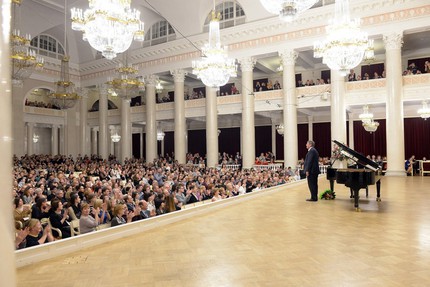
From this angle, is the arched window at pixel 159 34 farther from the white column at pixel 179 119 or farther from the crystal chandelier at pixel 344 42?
the crystal chandelier at pixel 344 42

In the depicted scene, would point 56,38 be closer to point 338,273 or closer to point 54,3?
point 54,3

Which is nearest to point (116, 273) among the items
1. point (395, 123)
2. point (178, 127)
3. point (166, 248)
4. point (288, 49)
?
point (166, 248)

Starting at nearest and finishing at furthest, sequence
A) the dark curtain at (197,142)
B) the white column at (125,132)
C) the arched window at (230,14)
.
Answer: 1. the arched window at (230,14)
2. the white column at (125,132)
3. the dark curtain at (197,142)

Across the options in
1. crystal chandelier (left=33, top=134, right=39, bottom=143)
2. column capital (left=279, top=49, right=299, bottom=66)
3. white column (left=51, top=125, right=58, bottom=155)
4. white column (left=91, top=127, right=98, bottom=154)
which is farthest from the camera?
white column (left=91, top=127, right=98, bottom=154)

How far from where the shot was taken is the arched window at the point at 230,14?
18.4 metres

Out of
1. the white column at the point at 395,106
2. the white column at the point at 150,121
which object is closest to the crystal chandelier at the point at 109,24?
the white column at the point at 395,106

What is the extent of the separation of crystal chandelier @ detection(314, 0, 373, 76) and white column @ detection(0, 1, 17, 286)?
30.7 ft

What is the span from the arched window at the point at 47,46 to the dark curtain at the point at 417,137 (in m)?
22.6

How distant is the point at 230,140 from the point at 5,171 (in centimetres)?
2395

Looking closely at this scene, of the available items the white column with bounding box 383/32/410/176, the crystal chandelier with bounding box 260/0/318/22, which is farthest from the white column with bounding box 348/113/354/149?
the crystal chandelier with bounding box 260/0/318/22

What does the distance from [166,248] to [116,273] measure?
873mm

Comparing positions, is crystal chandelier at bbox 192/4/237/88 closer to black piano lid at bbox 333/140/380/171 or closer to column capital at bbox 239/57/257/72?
black piano lid at bbox 333/140/380/171

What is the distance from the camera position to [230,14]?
1875cm

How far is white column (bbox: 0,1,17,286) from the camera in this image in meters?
0.67
